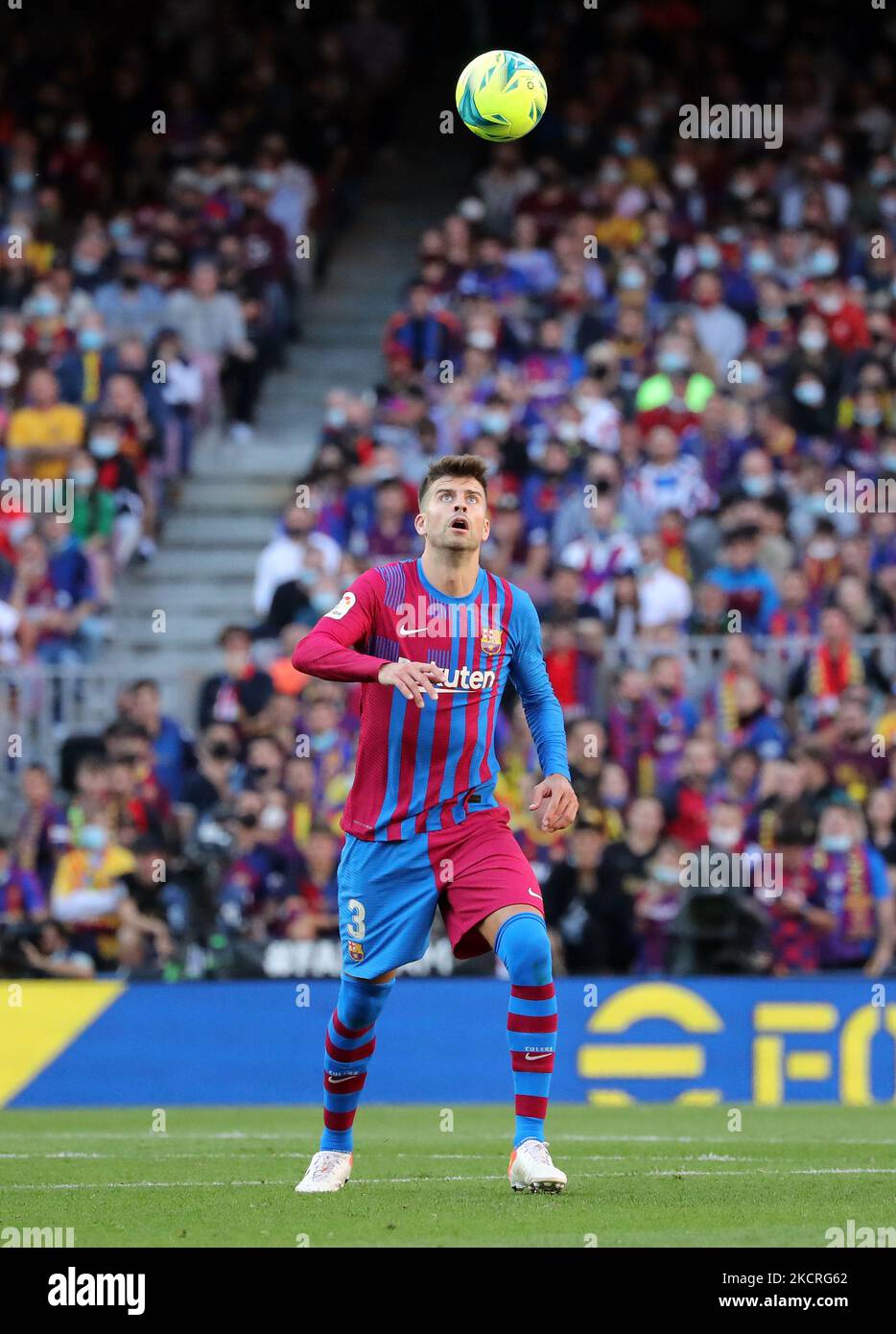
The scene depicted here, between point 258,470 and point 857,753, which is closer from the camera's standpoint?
point 857,753

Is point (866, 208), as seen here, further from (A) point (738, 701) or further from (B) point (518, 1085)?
(B) point (518, 1085)

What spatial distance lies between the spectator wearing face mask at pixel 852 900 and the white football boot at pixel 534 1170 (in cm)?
652

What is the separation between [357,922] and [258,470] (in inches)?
508

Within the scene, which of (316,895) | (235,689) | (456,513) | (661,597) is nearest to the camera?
(456,513)

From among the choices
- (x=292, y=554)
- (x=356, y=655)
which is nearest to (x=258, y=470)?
(x=292, y=554)

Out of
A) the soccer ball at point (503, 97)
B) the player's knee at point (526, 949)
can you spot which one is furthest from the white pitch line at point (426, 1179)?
the soccer ball at point (503, 97)

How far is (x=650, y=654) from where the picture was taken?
15852mm

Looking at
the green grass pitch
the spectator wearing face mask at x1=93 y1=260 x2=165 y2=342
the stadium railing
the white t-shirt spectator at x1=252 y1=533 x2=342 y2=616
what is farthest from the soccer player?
the spectator wearing face mask at x1=93 y1=260 x2=165 y2=342

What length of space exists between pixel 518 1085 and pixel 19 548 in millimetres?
10550

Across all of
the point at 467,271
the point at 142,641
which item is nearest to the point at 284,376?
the point at 467,271

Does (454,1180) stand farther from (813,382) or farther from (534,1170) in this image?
(813,382)

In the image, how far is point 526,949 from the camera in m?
8.00

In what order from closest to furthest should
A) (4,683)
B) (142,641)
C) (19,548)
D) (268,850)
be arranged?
(268,850) → (4,683) → (19,548) → (142,641)

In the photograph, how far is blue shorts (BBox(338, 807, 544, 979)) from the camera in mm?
8258
